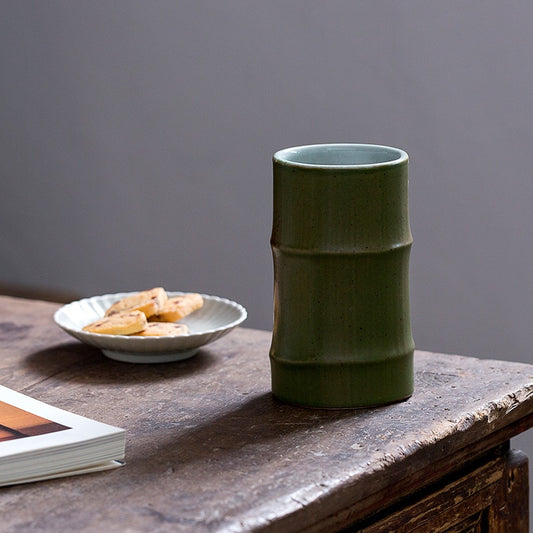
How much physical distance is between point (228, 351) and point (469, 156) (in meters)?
0.95

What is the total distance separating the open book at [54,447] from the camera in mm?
659

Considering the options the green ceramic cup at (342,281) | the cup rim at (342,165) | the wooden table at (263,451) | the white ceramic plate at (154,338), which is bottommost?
the wooden table at (263,451)

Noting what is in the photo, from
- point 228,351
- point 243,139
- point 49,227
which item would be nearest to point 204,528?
point 228,351

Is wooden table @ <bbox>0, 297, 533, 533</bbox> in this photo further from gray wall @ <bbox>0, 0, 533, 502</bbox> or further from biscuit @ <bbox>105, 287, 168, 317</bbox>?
gray wall @ <bbox>0, 0, 533, 502</bbox>

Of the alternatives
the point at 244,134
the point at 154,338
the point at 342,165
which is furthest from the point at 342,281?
the point at 244,134

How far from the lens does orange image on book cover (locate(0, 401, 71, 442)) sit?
70 centimetres

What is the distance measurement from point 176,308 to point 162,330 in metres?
0.07

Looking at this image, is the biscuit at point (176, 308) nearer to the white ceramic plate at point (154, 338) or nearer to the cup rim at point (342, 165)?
the white ceramic plate at point (154, 338)

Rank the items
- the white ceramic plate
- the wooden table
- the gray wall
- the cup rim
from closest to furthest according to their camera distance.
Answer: the wooden table, the cup rim, the white ceramic plate, the gray wall

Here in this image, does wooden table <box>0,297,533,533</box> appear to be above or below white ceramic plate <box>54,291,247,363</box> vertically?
below

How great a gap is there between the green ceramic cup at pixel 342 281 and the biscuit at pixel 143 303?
232 millimetres

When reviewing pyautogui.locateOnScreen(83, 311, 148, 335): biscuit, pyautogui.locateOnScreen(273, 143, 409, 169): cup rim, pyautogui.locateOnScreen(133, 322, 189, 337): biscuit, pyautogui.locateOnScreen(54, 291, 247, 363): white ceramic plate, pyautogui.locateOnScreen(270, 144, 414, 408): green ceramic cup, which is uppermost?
pyautogui.locateOnScreen(273, 143, 409, 169): cup rim

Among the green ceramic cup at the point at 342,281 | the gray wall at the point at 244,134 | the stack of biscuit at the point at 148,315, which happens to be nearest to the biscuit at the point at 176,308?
the stack of biscuit at the point at 148,315

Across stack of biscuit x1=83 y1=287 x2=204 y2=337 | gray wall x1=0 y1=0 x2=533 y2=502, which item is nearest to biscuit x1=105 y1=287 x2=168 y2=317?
stack of biscuit x1=83 y1=287 x2=204 y2=337
